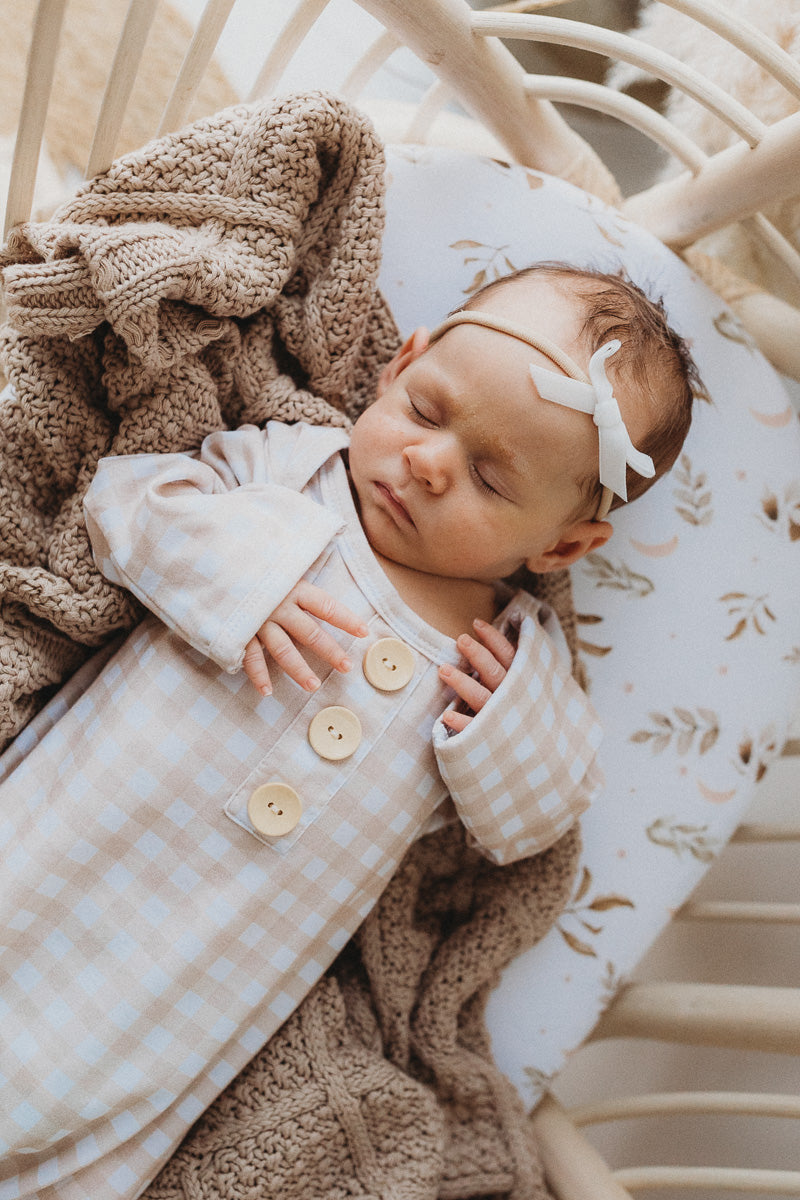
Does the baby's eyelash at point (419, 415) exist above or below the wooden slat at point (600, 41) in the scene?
below

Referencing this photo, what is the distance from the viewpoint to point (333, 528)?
0.86 metres

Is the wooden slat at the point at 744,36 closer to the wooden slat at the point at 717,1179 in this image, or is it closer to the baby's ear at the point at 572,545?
the baby's ear at the point at 572,545

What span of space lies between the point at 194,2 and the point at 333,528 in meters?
0.98

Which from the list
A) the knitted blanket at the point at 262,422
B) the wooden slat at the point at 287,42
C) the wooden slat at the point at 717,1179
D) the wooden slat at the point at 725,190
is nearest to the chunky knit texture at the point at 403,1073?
the knitted blanket at the point at 262,422

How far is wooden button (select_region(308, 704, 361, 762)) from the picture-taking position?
868 mm

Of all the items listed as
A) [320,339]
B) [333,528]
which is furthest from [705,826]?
[320,339]

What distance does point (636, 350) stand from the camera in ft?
2.83

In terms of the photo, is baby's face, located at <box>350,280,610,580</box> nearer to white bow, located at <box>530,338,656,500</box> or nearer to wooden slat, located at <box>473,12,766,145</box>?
white bow, located at <box>530,338,656,500</box>

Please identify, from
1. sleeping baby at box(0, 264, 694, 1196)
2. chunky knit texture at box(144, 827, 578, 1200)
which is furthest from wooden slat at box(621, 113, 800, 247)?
chunky knit texture at box(144, 827, 578, 1200)

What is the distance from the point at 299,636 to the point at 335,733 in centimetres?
10

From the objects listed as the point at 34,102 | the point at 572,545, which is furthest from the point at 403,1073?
the point at 34,102

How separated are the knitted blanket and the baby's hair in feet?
0.56

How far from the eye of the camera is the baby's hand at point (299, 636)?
83 cm

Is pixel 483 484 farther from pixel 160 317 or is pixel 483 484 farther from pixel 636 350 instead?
pixel 160 317
